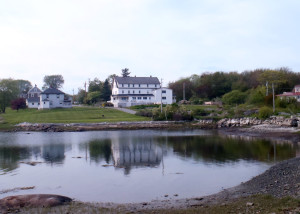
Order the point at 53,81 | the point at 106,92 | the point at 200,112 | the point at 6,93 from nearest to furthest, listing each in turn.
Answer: the point at 200,112 → the point at 6,93 → the point at 106,92 → the point at 53,81

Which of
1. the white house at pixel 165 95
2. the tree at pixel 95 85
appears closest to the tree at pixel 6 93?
the tree at pixel 95 85

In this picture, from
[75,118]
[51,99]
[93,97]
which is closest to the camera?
[75,118]

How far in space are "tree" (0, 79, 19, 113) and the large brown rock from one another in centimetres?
7053

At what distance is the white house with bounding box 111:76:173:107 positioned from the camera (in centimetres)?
8900

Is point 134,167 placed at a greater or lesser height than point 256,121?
lesser

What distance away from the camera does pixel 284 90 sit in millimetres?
87562

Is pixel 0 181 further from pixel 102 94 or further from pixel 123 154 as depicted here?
pixel 102 94

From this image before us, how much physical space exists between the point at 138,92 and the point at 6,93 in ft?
115

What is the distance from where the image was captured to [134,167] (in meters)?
24.4

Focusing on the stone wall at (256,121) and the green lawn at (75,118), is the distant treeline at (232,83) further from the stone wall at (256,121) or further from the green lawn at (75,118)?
the stone wall at (256,121)

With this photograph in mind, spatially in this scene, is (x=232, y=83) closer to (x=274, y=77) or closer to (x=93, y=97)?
(x=274, y=77)

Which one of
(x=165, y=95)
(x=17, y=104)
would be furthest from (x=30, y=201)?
(x=165, y=95)

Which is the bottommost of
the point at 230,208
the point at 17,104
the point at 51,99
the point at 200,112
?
the point at 230,208

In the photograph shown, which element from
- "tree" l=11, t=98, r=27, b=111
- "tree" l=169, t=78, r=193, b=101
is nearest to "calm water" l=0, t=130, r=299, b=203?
"tree" l=11, t=98, r=27, b=111
